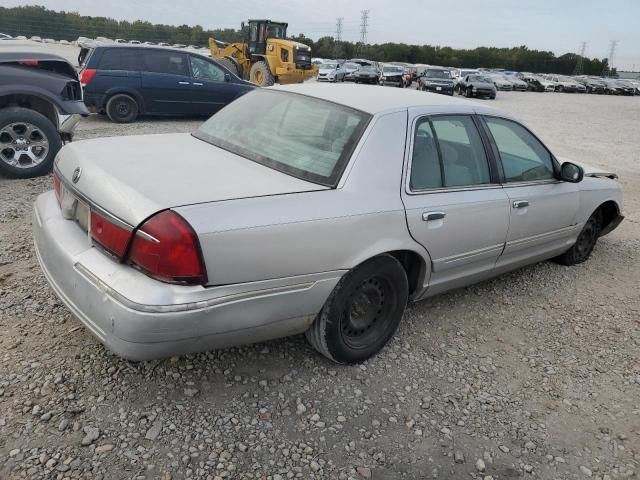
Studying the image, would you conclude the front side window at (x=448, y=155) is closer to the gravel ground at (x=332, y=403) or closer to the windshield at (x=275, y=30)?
the gravel ground at (x=332, y=403)

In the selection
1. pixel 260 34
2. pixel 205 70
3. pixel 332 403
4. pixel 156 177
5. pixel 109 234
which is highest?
pixel 260 34

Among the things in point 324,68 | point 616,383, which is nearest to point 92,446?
point 616,383

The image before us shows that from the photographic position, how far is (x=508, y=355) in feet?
11.0

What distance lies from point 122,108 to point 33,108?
14.6ft

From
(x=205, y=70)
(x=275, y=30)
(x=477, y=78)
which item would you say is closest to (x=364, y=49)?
(x=477, y=78)

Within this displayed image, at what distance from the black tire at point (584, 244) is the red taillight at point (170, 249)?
3.78 m

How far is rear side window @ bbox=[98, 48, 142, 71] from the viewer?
10148 mm

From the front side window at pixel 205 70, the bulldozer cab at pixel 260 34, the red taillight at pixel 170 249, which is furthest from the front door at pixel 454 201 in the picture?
the bulldozer cab at pixel 260 34

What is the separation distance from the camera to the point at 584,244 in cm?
493

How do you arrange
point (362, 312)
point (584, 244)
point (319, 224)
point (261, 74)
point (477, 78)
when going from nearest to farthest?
1. point (319, 224)
2. point (362, 312)
3. point (584, 244)
4. point (261, 74)
5. point (477, 78)

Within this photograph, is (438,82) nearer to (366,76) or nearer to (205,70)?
(366,76)

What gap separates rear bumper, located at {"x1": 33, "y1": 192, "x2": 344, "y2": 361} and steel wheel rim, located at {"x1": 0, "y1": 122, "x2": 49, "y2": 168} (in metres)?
3.82

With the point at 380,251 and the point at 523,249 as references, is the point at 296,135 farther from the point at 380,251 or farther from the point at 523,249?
the point at 523,249

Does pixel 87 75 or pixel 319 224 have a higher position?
pixel 87 75
